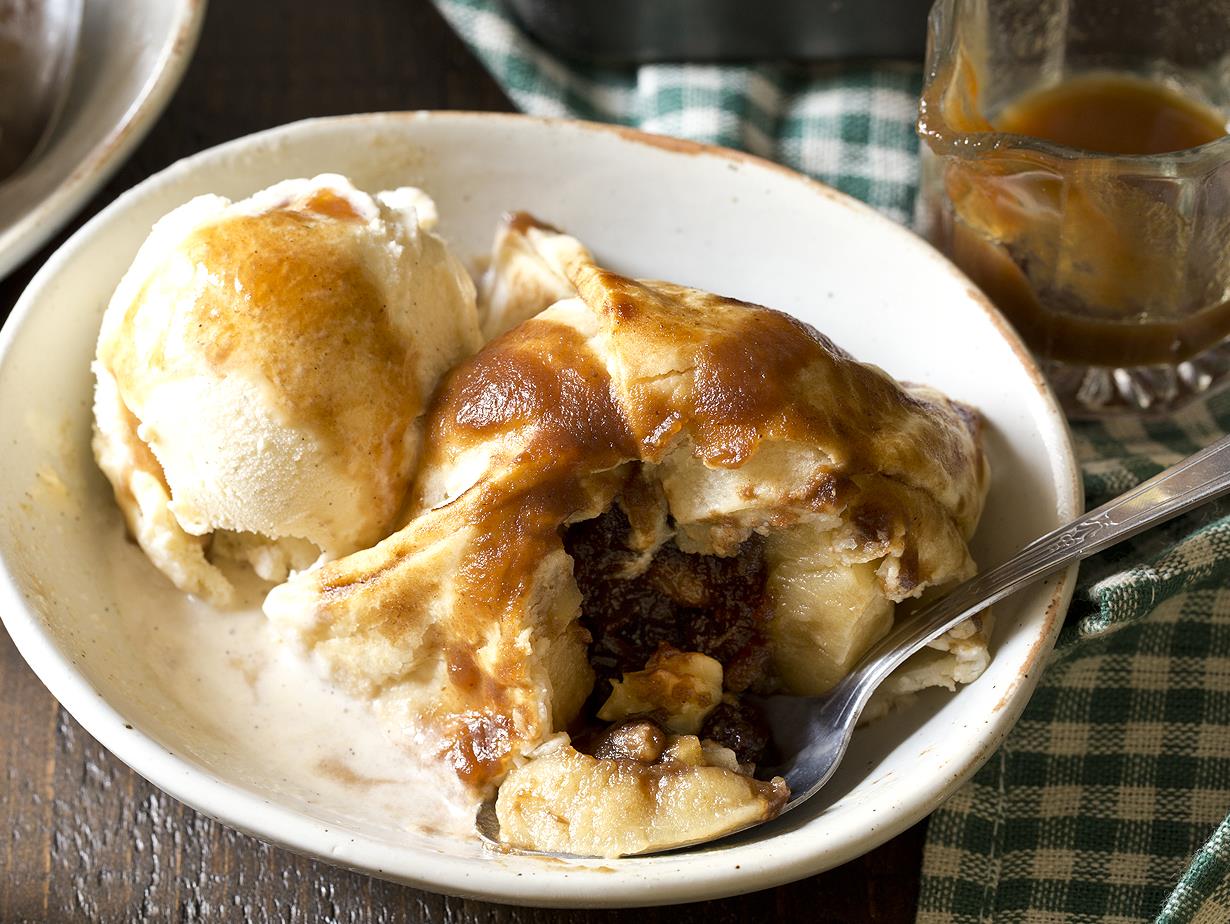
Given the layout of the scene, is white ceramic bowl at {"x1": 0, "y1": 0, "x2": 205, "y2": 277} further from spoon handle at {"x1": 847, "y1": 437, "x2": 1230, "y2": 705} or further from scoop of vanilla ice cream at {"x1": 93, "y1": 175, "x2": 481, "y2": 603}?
spoon handle at {"x1": 847, "y1": 437, "x2": 1230, "y2": 705}

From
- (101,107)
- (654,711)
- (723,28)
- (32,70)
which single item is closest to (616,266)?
(723,28)

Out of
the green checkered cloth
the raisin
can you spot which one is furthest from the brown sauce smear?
the green checkered cloth

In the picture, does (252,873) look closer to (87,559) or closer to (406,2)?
(87,559)

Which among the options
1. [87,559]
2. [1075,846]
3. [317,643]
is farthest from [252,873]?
[1075,846]

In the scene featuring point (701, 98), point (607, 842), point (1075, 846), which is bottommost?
point (1075, 846)

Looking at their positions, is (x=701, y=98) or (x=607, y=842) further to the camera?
(x=701, y=98)

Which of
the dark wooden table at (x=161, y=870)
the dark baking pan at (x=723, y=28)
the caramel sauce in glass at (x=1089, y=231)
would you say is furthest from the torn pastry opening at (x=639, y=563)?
the dark baking pan at (x=723, y=28)

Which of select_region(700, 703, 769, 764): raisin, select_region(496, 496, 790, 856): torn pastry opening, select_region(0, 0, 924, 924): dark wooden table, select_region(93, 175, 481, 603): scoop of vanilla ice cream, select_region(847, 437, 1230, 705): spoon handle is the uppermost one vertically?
select_region(93, 175, 481, 603): scoop of vanilla ice cream
